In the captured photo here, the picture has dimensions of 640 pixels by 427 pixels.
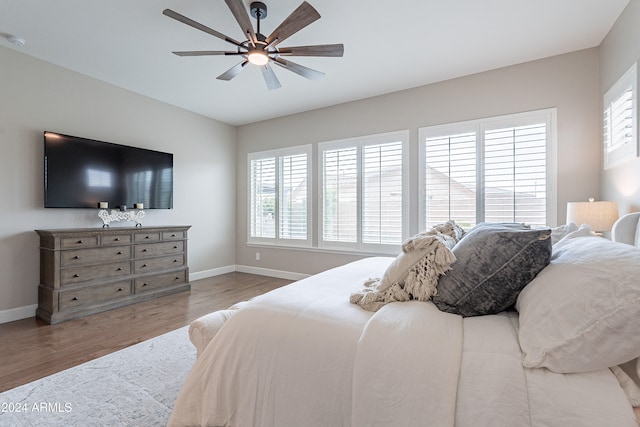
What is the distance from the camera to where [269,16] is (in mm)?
2545

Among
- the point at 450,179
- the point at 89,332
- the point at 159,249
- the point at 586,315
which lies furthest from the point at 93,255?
the point at 450,179

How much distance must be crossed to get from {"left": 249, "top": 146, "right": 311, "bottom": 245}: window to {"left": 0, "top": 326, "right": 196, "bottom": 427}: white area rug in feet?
9.61

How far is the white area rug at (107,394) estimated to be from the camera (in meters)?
1.62

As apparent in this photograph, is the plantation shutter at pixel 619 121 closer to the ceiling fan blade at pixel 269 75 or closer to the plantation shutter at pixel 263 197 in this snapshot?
the ceiling fan blade at pixel 269 75

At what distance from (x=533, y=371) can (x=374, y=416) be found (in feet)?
1.75

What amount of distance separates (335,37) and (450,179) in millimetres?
2161

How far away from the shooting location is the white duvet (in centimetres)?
86

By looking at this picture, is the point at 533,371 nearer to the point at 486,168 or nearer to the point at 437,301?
the point at 437,301

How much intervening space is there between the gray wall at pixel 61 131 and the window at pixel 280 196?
2.90 feet

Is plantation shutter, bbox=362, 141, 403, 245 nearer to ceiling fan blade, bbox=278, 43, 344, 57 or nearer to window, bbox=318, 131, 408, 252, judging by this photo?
window, bbox=318, 131, 408, 252

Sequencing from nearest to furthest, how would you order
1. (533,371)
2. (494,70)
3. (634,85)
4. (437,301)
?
(533,371) < (437,301) < (634,85) < (494,70)

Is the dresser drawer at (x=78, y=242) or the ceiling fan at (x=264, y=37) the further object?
the dresser drawer at (x=78, y=242)

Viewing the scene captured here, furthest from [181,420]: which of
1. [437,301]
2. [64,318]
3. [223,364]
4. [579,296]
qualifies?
[64,318]

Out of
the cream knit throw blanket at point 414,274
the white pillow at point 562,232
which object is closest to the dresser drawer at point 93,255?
the cream knit throw blanket at point 414,274
